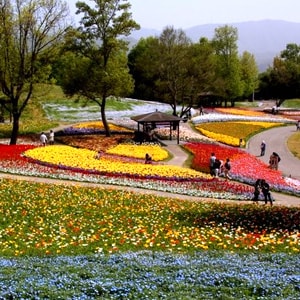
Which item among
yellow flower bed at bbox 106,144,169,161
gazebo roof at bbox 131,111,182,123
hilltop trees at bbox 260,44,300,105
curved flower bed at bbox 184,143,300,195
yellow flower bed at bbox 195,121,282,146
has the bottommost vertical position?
curved flower bed at bbox 184,143,300,195

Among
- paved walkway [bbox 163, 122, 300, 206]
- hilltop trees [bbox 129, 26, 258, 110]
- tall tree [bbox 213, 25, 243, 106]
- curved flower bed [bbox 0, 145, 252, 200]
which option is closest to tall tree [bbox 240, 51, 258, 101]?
tall tree [bbox 213, 25, 243, 106]

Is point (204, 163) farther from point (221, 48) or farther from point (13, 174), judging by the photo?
point (221, 48)

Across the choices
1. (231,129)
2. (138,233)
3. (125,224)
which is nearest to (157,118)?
(231,129)

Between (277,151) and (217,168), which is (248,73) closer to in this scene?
(277,151)

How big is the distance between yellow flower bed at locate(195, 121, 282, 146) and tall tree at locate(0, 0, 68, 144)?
2067cm

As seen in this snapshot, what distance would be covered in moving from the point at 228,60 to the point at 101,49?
51.1 m

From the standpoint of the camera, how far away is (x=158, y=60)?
224ft

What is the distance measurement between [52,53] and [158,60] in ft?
87.1

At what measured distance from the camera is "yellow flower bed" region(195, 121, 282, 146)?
5316 centimetres

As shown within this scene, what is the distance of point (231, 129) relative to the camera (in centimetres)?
5966

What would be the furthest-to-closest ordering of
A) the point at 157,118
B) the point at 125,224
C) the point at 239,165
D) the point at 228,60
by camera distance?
the point at 228,60
the point at 157,118
the point at 239,165
the point at 125,224

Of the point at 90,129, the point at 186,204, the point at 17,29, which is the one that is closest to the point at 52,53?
the point at 17,29

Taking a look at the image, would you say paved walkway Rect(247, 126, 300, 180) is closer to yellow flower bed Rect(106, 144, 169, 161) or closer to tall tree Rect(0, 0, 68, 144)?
yellow flower bed Rect(106, 144, 169, 161)

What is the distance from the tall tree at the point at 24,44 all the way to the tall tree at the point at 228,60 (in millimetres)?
53539
